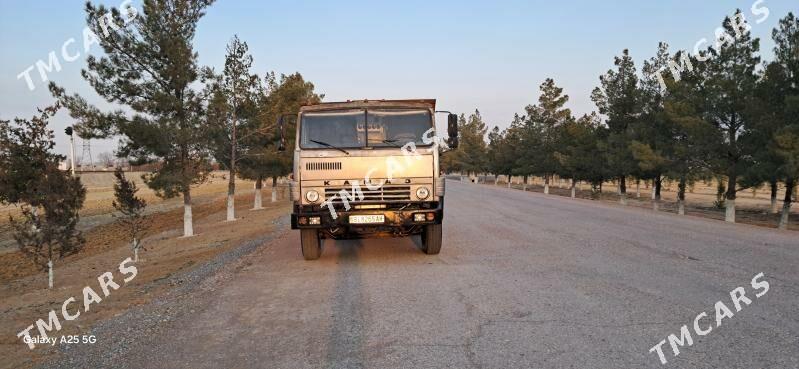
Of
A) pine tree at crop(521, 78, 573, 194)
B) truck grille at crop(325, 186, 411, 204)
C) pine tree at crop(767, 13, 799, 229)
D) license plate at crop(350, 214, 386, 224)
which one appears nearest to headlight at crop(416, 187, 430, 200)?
truck grille at crop(325, 186, 411, 204)

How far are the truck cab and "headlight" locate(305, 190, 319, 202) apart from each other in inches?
0.7

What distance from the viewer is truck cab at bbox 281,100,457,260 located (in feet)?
25.5

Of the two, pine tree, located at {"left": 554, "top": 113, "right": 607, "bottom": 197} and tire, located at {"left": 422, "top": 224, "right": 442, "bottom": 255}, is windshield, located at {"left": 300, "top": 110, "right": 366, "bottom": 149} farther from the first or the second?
pine tree, located at {"left": 554, "top": 113, "right": 607, "bottom": 197}

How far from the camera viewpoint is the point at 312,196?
775 cm

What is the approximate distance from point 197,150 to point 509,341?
18.7 meters

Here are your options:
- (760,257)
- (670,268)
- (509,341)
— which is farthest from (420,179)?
(760,257)

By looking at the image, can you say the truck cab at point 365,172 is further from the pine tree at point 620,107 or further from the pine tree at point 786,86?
the pine tree at point 620,107

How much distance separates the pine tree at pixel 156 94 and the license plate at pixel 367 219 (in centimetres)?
1333

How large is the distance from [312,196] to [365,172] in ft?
3.27

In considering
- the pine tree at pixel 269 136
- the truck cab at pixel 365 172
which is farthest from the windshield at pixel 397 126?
the pine tree at pixel 269 136

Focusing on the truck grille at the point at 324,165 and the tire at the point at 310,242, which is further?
the tire at the point at 310,242

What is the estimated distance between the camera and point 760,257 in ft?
28.0

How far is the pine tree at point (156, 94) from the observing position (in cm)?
1778

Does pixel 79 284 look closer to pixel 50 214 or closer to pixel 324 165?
pixel 50 214
